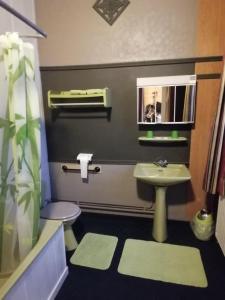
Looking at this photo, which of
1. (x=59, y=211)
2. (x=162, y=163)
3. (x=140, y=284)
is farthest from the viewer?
(x=162, y=163)

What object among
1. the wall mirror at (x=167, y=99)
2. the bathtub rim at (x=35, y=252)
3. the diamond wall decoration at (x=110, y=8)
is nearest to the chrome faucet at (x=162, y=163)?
the wall mirror at (x=167, y=99)

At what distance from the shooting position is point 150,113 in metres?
2.21

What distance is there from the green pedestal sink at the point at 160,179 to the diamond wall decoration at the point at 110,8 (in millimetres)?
1552

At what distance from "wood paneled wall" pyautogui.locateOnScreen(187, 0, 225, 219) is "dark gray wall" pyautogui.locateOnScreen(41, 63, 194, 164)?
12cm

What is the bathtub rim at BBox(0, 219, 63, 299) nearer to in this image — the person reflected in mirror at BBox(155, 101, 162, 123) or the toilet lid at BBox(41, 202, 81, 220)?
the toilet lid at BBox(41, 202, 81, 220)

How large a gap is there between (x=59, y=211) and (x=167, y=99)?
1.54 metres

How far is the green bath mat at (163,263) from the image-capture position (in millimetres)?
1746

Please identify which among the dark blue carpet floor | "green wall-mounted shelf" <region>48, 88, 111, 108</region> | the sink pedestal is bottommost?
the dark blue carpet floor

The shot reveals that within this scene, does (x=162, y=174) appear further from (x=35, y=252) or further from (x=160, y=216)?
(x=35, y=252)

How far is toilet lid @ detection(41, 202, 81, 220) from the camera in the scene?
1.94m

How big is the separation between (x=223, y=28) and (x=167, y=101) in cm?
81

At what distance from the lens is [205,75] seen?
6.77 feet

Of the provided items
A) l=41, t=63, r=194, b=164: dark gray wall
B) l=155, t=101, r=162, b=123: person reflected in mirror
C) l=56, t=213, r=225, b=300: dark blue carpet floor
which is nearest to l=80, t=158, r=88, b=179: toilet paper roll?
l=41, t=63, r=194, b=164: dark gray wall

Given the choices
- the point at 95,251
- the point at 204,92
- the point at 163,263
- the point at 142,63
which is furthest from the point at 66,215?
the point at 204,92
